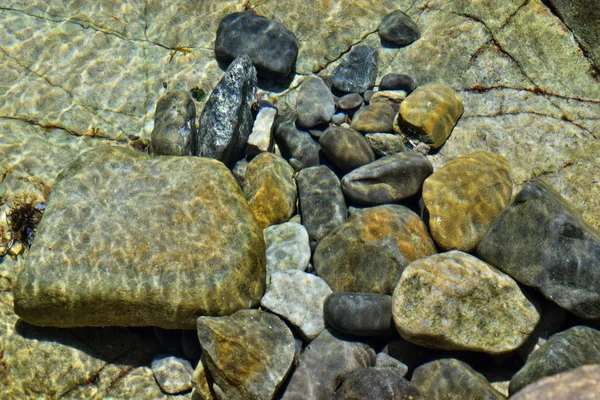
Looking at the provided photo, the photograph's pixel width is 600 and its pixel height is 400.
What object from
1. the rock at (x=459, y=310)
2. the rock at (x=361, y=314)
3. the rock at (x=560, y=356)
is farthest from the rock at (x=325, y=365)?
the rock at (x=560, y=356)

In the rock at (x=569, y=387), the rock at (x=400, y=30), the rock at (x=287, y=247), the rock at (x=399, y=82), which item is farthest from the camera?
the rock at (x=400, y=30)

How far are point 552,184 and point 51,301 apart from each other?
4.74 meters

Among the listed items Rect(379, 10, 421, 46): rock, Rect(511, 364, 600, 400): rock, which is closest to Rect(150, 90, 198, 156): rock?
Rect(379, 10, 421, 46): rock

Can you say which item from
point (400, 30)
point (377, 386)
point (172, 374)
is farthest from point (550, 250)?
point (172, 374)

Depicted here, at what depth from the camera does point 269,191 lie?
577cm

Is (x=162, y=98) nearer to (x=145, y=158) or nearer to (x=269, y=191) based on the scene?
(x=145, y=158)

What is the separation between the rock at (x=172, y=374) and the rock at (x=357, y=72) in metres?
3.49

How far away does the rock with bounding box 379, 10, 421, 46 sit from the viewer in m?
6.75

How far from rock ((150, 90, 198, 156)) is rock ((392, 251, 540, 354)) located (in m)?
2.74

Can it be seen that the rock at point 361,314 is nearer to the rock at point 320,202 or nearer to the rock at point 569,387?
the rock at point 320,202

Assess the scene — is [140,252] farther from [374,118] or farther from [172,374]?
[374,118]

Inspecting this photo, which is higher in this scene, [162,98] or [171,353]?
[162,98]

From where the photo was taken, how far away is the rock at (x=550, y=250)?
183 inches

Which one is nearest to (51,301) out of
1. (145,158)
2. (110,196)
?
(110,196)
